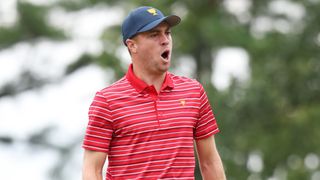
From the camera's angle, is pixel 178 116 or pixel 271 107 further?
pixel 271 107

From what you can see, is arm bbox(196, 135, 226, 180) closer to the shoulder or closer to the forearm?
the forearm

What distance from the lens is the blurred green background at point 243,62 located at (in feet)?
82.5

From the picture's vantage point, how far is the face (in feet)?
21.6

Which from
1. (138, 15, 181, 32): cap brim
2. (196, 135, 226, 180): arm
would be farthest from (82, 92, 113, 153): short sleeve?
(196, 135, 226, 180): arm

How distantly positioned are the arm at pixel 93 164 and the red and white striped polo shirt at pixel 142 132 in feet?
0.14

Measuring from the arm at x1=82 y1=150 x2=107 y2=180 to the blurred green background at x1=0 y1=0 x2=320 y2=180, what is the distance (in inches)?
660

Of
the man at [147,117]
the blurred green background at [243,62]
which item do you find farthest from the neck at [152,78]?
the blurred green background at [243,62]

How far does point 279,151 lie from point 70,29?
6453mm

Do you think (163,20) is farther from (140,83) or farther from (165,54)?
(140,83)

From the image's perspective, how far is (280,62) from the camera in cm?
2762

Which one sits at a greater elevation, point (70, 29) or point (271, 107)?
point (70, 29)

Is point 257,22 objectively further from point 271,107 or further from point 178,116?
point 178,116

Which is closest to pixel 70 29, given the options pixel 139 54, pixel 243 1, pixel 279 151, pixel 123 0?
pixel 123 0

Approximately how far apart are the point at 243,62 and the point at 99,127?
2147 cm
